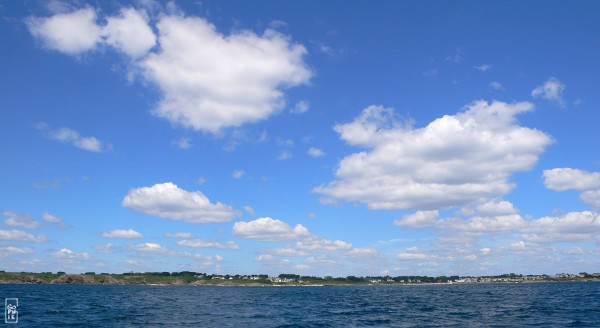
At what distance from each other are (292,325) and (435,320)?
24.2 m

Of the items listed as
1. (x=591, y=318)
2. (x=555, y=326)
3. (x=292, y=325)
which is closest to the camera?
(x=555, y=326)

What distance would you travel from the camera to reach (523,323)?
209 feet

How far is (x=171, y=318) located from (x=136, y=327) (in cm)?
1472

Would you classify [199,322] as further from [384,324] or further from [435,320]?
[435,320]

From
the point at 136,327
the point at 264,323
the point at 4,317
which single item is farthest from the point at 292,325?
the point at 4,317

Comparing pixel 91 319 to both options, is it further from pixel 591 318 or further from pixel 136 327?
pixel 591 318

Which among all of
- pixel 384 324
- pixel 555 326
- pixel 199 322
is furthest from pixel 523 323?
pixel 199 322

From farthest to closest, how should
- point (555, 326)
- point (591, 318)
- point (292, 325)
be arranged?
point (591, 318) < point (292, 325) < point (555, 326)

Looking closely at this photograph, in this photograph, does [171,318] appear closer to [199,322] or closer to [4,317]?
[199,322]

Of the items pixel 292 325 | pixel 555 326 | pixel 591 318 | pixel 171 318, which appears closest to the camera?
pixel 555 326

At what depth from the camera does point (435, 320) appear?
70.9 meters

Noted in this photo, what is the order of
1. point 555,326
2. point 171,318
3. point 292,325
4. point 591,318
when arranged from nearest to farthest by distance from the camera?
1. point 555,326
2. point 292,325
3. point 591,318
4. point 171,318

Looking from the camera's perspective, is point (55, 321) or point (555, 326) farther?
point (55, 321)

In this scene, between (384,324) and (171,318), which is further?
(171,318)
